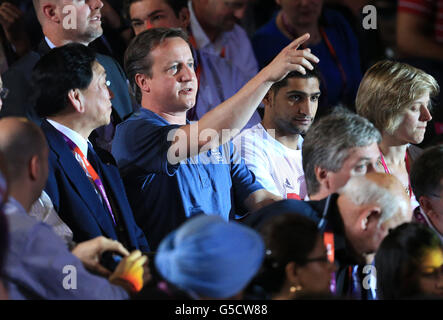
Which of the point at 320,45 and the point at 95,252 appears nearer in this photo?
the point at 95,252

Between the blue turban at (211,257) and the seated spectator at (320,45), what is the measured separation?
2099 millimetres

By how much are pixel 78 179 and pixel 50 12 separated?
1.05m

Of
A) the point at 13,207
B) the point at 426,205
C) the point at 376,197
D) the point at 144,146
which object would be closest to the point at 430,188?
the point at 426,205

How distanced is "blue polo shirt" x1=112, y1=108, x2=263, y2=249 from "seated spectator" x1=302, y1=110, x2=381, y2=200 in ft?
1.42

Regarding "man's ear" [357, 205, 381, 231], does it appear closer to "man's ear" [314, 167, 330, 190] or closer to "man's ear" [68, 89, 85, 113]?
"man's ear" [314, 167, 330, 190]

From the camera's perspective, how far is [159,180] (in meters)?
3.03

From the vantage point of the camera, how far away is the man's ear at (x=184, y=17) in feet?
12.9

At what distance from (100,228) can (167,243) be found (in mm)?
708

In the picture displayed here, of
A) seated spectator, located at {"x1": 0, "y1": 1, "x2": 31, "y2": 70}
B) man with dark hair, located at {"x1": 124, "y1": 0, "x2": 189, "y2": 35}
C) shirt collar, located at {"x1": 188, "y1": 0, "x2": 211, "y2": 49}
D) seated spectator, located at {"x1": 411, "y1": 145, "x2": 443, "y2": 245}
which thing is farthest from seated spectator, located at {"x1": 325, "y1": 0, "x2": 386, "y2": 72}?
seated spectator, located at {"x1": 0, "y1": 1, "x2": 31, "y2": 70}

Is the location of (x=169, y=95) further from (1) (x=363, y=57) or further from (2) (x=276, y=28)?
(1) (x=363, y=57)

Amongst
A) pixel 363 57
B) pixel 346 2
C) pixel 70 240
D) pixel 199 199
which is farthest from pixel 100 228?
pixel 346 2

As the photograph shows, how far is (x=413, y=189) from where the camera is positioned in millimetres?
3160

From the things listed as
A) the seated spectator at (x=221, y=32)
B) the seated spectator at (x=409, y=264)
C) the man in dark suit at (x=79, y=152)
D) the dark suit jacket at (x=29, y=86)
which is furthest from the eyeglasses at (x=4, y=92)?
the seated spectator at (x=409, y=264)

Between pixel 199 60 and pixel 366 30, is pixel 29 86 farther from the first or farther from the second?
pixel 366 30
